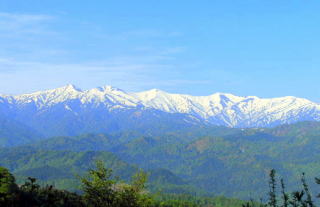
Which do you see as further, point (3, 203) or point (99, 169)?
point (3, 203)

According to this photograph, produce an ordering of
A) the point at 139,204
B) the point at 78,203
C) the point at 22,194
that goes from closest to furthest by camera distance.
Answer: the point at 139,204 < the point at 22,194 < the point at 78,203

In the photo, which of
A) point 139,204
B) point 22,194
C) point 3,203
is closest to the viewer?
point 139,204

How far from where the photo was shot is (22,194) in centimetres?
8394

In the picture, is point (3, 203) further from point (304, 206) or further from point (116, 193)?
→ point (304, 206)

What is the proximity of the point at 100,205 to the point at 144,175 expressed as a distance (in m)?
7.27

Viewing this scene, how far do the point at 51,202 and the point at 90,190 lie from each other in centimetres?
2457

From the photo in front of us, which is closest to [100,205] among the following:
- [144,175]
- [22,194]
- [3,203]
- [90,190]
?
[90,190]

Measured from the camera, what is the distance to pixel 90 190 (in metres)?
66.9

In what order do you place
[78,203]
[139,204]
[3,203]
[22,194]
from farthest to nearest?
[78,203], [22,194], [3,203], [139,204]

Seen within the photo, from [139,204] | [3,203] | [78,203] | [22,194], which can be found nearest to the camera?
[139,204]

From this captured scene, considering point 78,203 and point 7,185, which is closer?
point 7,185

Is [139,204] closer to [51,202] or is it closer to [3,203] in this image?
[3,203]

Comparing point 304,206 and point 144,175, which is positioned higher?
point 144,175

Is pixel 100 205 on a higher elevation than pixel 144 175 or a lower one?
lower
